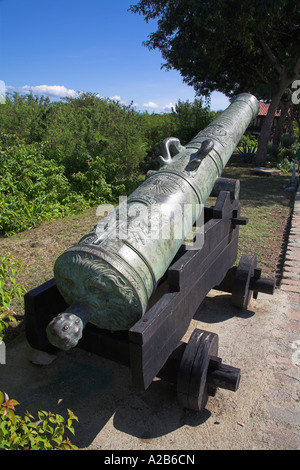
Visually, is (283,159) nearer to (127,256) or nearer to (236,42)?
(236,42)

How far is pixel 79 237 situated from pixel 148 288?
3.40m

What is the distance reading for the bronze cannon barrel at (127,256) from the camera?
6.06ft

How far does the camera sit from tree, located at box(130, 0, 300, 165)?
8.55m

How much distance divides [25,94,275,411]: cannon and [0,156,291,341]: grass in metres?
1.31

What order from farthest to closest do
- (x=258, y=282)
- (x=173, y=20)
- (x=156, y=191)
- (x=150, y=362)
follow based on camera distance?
(x=173, y=20)
(x=258, y=282)
(x=156, y=191)
(x=150, y=362)

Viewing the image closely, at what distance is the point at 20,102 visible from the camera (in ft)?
42.3

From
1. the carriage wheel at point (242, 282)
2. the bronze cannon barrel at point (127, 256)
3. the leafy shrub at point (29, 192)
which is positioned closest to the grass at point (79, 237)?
the leafy shrub at point (29, 192)

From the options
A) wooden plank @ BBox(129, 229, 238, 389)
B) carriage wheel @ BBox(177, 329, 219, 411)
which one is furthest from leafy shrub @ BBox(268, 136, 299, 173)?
carriage wheel @ BBox(177, 329, 219, 411)

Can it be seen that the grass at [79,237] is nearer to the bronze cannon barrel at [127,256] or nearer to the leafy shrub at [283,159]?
the bronze cannon barrel at [127,256]

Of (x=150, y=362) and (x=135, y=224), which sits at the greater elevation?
(x=135, y=224)

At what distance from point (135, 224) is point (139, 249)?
0.61 ft

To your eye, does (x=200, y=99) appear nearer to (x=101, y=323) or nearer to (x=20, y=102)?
(x=20, y=102)

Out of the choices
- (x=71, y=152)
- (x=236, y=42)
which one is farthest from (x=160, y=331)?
(x=236, y=42)
